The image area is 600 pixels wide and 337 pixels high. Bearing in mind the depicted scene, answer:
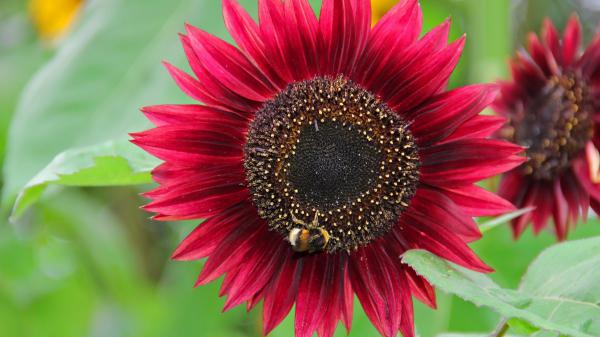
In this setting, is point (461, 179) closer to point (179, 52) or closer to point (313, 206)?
point (313, 206)

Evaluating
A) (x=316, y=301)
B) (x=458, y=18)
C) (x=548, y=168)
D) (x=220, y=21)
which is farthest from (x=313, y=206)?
(x=458, y=18)

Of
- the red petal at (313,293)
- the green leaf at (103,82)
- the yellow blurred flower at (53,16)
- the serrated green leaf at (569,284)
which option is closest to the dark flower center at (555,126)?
the serrated green leaf at (569,284)

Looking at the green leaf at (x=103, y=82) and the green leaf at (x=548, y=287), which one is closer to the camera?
the green leaf at (x=548, y=287)

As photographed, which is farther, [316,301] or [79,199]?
[79,199]

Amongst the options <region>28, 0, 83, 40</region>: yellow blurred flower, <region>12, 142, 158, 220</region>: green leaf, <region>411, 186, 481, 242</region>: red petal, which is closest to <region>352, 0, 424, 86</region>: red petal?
<region>411, 186, 481, 242</region>: red petal

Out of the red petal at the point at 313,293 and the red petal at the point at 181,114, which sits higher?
the red petal at the point at 181,114

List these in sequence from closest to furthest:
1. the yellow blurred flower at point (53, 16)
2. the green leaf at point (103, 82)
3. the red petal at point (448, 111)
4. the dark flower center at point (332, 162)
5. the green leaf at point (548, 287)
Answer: the green leaf at point (548, 287)
the red petal at point (448, 111)
the dark flower center at point (332, 162)
the green leaf at point (103, 82)
the yellow blurred flower at point (53, 16)

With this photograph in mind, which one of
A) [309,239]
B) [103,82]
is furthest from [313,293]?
[103,82]

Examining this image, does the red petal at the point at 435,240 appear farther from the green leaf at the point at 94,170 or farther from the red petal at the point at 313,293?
the green leaf at the point at 94,170
